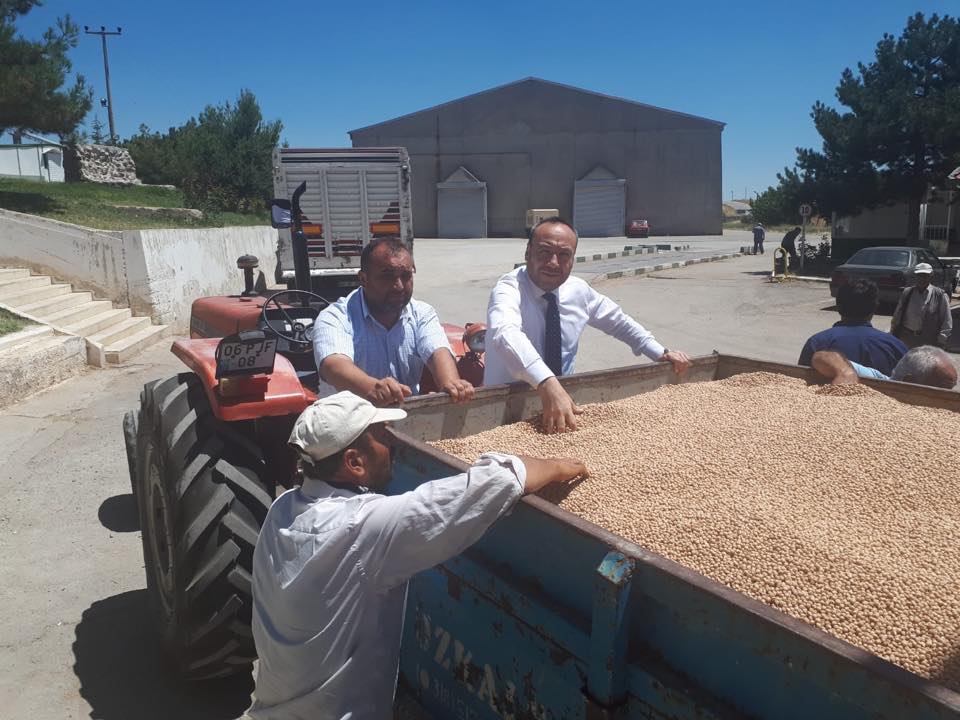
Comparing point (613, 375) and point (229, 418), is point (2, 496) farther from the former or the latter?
point (613, 375)

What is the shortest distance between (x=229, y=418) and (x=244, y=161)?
28462 mm

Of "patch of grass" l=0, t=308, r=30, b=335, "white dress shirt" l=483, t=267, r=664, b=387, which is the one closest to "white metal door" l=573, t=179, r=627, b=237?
"patch of grass" l=0, t=308, r=30, b=335

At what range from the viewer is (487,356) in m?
3.83

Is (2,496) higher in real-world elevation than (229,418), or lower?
lower

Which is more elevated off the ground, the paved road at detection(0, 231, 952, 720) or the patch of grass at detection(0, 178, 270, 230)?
the patch of grass at detection(0, 178, 270, 230)

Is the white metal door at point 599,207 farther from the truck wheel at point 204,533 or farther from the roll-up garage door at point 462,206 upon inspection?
the truck wheel at point 204,533

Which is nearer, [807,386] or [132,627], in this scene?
[807,386]

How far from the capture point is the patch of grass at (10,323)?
946 centimetres

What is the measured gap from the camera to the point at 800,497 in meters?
2.19

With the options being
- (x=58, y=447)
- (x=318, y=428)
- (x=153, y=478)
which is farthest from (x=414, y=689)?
(x=58, y=447)

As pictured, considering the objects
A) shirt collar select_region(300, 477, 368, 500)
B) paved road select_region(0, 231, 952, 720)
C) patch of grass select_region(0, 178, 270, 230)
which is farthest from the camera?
patch of grass select_region(0, 178, 270, 230)

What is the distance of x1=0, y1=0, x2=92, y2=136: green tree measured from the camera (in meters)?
14.1

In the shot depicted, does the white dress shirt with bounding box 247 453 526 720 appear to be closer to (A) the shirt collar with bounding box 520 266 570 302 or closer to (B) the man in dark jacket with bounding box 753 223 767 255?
(A) the shirt collar with bounding box 520 266 570 302

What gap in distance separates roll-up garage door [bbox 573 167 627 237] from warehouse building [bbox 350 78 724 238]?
58 mm
